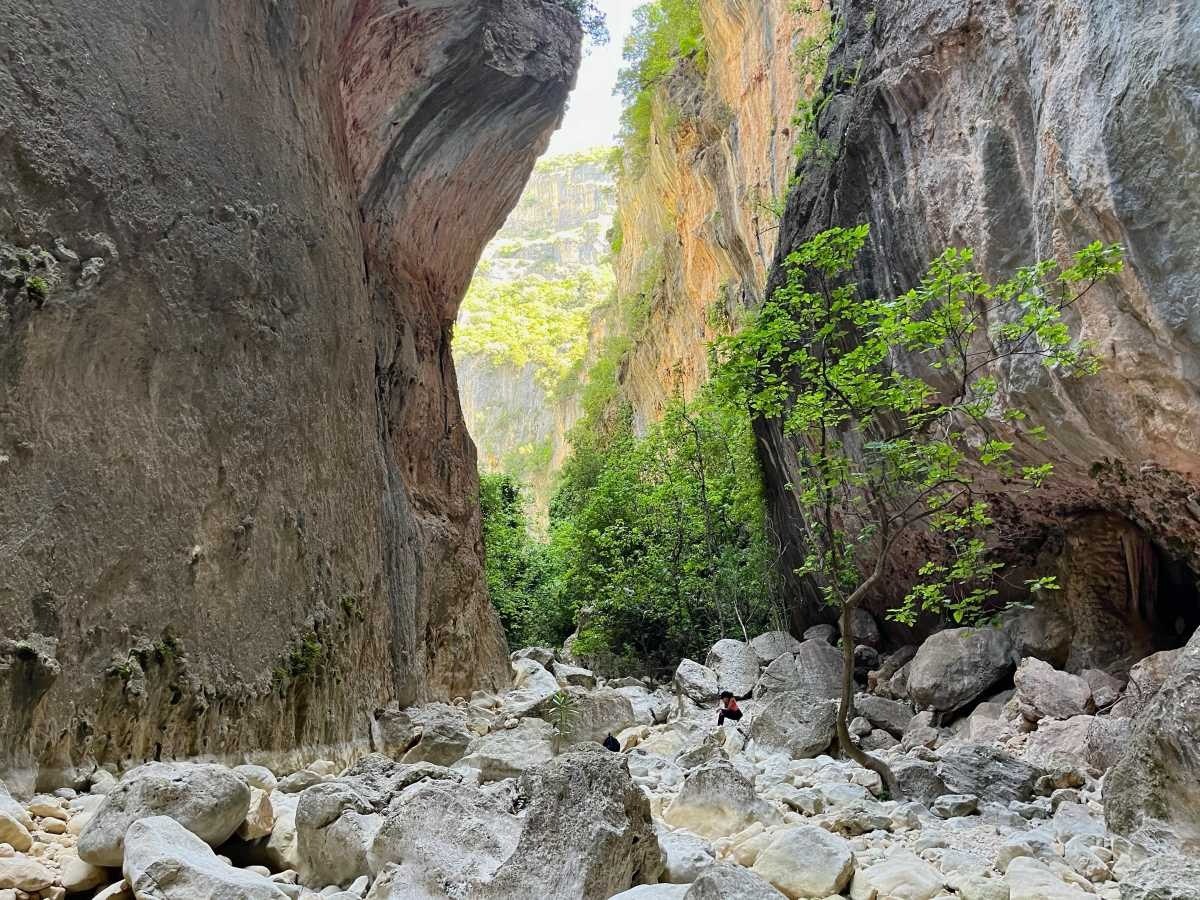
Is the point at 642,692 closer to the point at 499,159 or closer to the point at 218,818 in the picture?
the point at 499,159

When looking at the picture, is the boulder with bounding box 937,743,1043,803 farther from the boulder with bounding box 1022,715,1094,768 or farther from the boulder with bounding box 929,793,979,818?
the boulder with bounding box 1022,715,1094,768

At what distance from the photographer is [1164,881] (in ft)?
11.0

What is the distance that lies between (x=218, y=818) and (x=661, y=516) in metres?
15.3

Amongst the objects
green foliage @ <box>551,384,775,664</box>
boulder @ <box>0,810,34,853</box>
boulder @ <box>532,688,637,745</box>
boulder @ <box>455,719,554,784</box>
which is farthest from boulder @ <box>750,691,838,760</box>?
green foliage @ <box>551,384,775,664</box>

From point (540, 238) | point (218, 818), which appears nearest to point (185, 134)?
point (218, 818)

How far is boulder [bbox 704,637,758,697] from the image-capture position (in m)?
13.8

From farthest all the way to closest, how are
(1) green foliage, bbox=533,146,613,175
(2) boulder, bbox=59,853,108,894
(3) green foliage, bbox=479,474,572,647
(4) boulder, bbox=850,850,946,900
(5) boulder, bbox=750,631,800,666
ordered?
(1) green foliage, bbox=533,146,613,175 → (3) green foliage, bbox=479,474,572,647 → (5) boulder, bbox=750,631,800,666 → (4) boulder, bbox=850,850,946,900 → (2) boulder, bbox=59,853,108,894

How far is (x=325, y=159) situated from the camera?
8.84 metres

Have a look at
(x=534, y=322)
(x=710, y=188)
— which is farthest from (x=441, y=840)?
(x=534, y=322)

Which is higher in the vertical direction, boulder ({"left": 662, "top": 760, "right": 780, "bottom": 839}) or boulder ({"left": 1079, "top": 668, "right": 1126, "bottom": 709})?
boulder ({"left": 1079, "top": 668, "right": 1126, "bottom": 709})

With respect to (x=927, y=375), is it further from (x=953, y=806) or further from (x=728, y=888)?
(x=728, y=888)

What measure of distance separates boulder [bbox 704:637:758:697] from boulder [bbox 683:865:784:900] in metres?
10.6

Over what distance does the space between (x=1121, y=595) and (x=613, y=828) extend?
891 centimetres

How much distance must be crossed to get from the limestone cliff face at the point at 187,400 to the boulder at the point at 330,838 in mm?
1563
